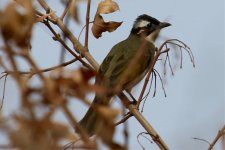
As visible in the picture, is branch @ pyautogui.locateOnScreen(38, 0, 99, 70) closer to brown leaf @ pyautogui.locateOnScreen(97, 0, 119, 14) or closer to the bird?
brown leaf @ pyautogui.locateOnScreen(97, 0, 119, 14)

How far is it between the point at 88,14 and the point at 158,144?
87cm

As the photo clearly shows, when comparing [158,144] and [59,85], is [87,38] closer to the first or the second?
[158,144]

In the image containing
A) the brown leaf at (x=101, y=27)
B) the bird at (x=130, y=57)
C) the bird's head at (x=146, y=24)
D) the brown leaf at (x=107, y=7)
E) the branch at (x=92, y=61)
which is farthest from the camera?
the bird's head at (x=146, y=24)

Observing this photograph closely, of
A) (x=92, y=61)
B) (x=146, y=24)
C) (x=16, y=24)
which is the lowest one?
(x=146, y=24)

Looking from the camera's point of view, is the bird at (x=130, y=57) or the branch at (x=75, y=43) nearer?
the branch at (x=75, y=43)

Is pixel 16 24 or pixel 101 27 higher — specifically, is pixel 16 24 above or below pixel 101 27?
above

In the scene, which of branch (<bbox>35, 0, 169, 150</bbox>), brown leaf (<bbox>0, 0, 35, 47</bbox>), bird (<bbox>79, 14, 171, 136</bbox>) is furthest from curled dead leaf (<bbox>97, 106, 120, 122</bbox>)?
bird (<bbox>79, 14, 171, 136</bbox>)

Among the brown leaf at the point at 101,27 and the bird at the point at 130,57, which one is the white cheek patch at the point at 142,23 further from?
the brown leaf at the point at 101,27

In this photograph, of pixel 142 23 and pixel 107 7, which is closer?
pixel 107 7

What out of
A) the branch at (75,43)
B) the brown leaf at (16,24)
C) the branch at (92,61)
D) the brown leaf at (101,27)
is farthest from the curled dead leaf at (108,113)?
the brown leaf at (101,27)

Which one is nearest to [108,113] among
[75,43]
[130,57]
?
[75,43]

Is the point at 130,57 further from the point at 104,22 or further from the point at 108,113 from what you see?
the point at 108,113

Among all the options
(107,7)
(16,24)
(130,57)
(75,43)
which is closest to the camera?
(16,24)

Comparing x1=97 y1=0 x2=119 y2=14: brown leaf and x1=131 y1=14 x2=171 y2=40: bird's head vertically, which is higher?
x1=97 y1=0 x2=119 y2=14: brown leaf
